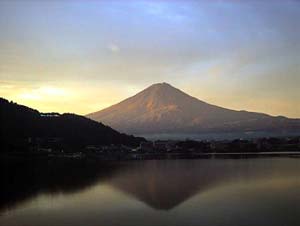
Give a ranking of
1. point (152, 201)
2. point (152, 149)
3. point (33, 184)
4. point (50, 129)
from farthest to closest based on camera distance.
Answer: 1. point (152, 149)
2. point (50, 129)
3. point (33, 184)
4. point (152, 201)

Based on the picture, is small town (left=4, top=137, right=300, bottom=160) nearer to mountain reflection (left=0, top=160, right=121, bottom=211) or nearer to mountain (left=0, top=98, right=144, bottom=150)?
mountain (left=0, top=98, right=144, bottom=150)

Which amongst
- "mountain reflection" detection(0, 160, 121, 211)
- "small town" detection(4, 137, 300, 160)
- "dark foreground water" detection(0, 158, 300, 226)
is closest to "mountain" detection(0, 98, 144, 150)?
"small town" detection(4, 137, 300, 160)

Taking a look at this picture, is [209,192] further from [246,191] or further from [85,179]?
[85,179]

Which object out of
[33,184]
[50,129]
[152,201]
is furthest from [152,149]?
[152,201]

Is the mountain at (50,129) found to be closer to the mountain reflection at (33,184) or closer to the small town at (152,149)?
the small town at (152,149)

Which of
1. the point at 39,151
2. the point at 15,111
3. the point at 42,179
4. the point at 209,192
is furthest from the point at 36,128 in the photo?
the point at 209,192

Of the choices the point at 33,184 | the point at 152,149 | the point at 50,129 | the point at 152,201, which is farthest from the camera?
the point at 152,149

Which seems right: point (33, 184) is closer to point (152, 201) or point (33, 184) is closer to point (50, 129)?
point (152, 201)
